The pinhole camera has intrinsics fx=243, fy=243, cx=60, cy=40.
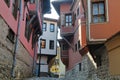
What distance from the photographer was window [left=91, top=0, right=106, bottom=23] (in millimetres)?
13716

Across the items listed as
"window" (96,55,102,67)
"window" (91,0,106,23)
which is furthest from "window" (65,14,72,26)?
"window" (96,55,102,67)

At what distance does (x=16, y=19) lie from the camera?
Answer: 13.0 metres

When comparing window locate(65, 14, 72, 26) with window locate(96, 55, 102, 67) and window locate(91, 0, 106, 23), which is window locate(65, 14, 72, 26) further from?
window locate(96, 55, 102, 67)

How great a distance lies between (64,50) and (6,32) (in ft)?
54.5

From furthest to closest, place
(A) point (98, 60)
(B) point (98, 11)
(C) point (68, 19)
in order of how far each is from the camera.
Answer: (C) point (68, 19) < (B) point (98, 11) < (A) point (98, 60)

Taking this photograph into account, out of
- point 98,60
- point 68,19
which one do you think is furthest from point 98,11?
point 68,19

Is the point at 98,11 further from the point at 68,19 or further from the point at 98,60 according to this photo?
the point at 68,19

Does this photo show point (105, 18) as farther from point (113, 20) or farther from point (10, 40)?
point (10, 40)

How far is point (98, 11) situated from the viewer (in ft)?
45.7

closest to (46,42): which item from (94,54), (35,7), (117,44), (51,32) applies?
(51,32)

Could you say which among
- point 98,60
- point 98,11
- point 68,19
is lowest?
point 98,60

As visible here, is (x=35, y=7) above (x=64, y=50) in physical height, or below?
above

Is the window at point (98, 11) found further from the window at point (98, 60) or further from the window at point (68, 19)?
the window at point (68, 19)

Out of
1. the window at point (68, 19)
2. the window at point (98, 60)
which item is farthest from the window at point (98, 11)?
the window at point (68, 19)
